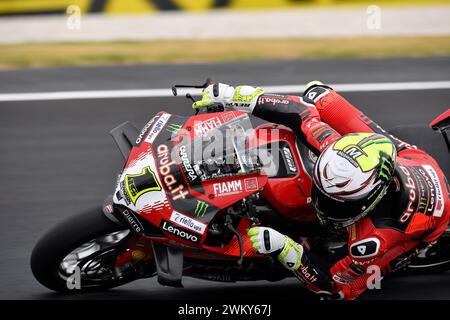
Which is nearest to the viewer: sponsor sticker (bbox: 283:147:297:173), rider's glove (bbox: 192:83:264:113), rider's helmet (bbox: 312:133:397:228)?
rider's helmet (bbox: 312:133:397:228)

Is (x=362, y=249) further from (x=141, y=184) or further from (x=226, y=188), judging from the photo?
(x=141, y=184)

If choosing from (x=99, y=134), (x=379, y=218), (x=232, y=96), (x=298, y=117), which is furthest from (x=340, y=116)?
(x=99, y=134)

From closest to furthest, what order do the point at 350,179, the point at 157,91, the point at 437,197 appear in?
the point at 350,179, the point at 437,197, the point at 157,91

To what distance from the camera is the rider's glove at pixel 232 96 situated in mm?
4855

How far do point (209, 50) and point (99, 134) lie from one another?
268 cm

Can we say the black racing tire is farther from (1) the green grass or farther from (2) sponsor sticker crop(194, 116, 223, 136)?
(1) the green grass

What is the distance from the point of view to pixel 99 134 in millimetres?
7664

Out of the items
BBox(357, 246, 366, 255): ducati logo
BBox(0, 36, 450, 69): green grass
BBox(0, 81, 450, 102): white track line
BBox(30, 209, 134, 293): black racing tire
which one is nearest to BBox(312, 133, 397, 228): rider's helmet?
BBox(357, 246, 366, 255): ducati logo

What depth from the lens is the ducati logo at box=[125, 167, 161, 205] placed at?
439cm

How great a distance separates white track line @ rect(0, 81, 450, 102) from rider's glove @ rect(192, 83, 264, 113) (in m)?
3.56

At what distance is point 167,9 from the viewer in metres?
11.0

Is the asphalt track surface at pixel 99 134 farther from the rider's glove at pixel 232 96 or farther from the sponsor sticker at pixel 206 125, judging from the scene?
the rider's glove at pixel 232 96
